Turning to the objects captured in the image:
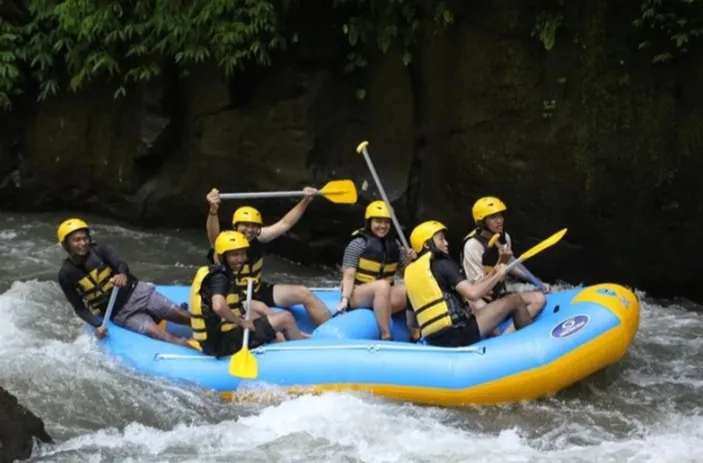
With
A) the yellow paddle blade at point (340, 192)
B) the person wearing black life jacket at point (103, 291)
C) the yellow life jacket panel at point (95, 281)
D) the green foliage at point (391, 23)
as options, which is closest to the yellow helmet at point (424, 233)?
the yellow paddle blade at point (340, 192)

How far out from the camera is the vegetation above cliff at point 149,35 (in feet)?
30.2

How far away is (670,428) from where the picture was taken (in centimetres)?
545

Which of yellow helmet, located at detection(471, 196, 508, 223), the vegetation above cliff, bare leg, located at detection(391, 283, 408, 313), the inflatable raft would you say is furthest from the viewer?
the vegetation above cliff

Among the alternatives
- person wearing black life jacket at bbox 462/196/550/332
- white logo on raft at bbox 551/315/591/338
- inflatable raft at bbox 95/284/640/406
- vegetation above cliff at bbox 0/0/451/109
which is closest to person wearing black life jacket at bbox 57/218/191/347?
inflatable raft at bbox 95/284/640/406

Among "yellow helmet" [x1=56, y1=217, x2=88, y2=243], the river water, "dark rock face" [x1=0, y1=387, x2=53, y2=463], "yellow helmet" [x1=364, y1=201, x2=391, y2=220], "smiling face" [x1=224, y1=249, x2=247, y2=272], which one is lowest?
the river water

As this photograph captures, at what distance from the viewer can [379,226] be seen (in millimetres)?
6730

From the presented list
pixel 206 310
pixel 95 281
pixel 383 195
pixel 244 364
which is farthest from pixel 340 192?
pixel 244 364

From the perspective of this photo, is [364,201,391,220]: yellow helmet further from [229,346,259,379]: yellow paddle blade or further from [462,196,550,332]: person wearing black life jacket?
[229,346,259,379]: yellow paddle blade

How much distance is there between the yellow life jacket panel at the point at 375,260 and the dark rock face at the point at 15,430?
255cm

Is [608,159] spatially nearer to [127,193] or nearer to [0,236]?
[127,193]

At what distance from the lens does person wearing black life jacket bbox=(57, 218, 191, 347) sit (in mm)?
6504

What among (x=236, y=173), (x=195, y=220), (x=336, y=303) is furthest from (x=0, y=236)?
(x=336, y=303)

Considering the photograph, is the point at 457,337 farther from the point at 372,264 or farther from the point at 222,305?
the point at 222,305

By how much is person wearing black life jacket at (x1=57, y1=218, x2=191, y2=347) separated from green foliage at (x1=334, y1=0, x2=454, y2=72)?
12.0ft
